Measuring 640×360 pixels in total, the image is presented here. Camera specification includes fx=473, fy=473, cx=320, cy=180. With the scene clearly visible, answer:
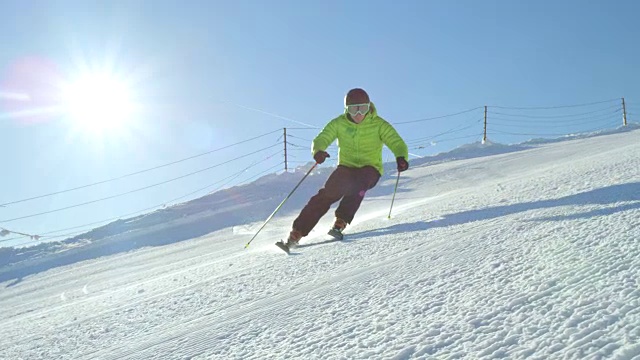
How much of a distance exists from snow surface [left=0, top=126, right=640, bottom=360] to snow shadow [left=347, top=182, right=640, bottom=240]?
2cm

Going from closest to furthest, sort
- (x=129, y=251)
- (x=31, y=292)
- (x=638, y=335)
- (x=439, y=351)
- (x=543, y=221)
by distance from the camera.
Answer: (x=638, y=335) → (x=439, y=351) → (x=543, y=221) → (x=31, y=292) → (x=129, y=251)

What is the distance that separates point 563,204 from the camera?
2.78m

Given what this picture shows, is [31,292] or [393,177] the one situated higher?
[393,177]

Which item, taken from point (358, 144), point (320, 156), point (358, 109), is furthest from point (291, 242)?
point (358, 109)

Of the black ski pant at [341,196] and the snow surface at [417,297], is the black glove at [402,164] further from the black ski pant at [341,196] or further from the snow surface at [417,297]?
the snow surface at [417,297]

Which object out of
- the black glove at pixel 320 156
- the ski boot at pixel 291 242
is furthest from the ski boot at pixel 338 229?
the black glove at pixel 320 156

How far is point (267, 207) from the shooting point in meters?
7.35

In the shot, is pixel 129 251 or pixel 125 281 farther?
pixel 129 251

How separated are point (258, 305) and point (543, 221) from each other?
4.81 feet

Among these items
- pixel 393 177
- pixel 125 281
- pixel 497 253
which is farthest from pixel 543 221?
pixel 393 177

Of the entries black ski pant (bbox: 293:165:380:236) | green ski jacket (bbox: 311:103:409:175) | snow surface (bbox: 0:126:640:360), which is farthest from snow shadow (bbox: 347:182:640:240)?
green ski jacket (bbox: 311:103:409:175)

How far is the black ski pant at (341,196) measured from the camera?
3.67 metres

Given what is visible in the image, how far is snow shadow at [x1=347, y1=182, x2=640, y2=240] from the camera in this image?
236 centimetres

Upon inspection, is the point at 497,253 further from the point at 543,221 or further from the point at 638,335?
the point at 638,335
